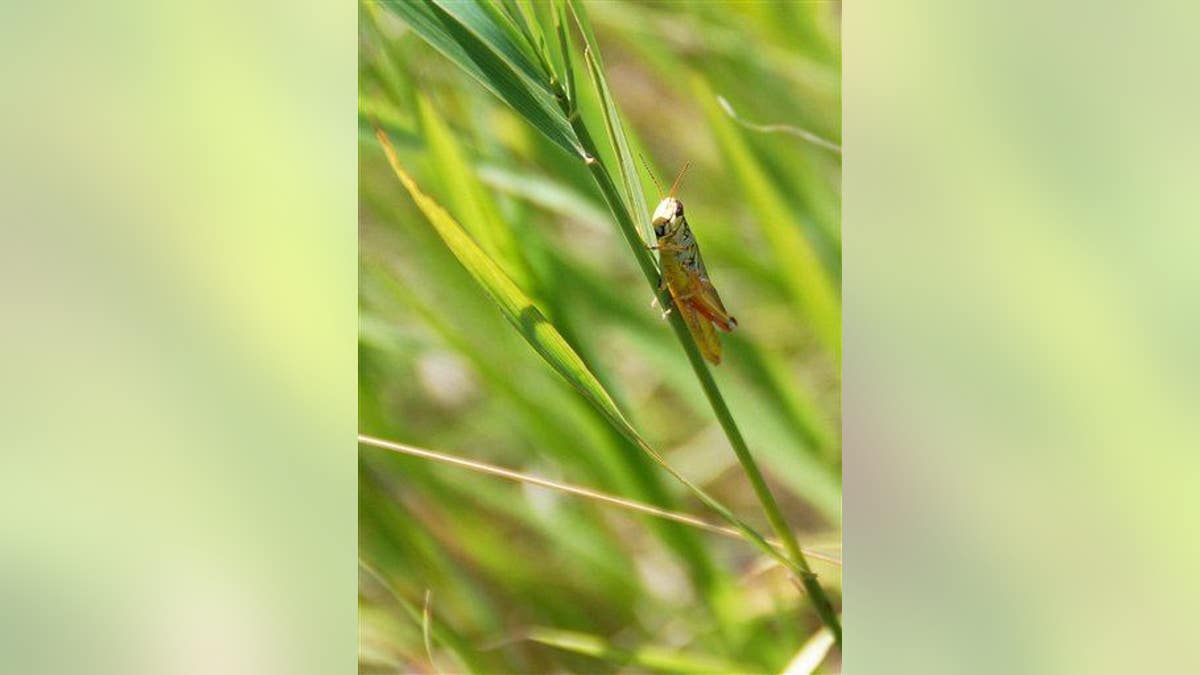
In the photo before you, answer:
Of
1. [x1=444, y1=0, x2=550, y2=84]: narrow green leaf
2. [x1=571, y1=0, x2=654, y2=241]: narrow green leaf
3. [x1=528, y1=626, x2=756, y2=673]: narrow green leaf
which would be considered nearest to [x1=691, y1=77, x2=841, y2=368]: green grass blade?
[x1=571, y1=0, x2=654, y2=241]: narrow green leaf

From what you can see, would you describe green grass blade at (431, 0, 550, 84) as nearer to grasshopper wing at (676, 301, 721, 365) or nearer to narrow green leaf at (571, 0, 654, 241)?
narrow green leaf at (571, 0, 654, 241)

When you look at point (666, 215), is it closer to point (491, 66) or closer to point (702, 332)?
point (702, 332)

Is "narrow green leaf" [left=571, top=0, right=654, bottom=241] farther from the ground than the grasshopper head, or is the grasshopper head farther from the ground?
"narrow green leaf" [left=571, top=0, right=654, bottom=241]

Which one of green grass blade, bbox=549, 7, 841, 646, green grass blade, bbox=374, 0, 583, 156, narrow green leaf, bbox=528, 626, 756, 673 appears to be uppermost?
green grass blade, bbox=374, 0, 583, 156

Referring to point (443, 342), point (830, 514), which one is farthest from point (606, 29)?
point (830, 514)

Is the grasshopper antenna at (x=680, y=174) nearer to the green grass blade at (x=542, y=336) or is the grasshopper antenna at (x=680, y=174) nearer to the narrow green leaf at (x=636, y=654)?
the green grass blade at (x=542, y=336)
